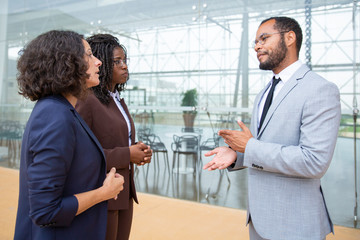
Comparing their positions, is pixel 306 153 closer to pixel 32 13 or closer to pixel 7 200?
pixel 7 200

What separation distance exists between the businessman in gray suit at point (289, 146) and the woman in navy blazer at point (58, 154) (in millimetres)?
638

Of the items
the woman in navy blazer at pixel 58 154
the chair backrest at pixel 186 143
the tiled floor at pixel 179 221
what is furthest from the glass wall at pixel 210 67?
the woman in navy blazer at pixel 58 154

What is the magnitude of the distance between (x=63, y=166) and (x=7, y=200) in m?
3.57

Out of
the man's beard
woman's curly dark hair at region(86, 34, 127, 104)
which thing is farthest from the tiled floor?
the man's beard

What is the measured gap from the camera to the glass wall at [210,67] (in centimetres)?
335

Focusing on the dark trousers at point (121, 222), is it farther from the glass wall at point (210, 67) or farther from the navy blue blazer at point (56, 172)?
the glass wall at point (210, 67)

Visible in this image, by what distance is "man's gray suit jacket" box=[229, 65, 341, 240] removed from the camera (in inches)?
47.1

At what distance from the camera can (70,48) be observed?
3.39 ft

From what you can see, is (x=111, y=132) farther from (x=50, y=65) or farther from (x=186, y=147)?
(x=186, y=147)

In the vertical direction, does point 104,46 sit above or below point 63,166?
above

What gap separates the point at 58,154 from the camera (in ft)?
3.02

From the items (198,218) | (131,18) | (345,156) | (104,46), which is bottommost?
(198,218)

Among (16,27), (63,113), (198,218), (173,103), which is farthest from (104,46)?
(16,27)

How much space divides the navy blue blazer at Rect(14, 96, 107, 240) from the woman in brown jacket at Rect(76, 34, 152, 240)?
0.44m
